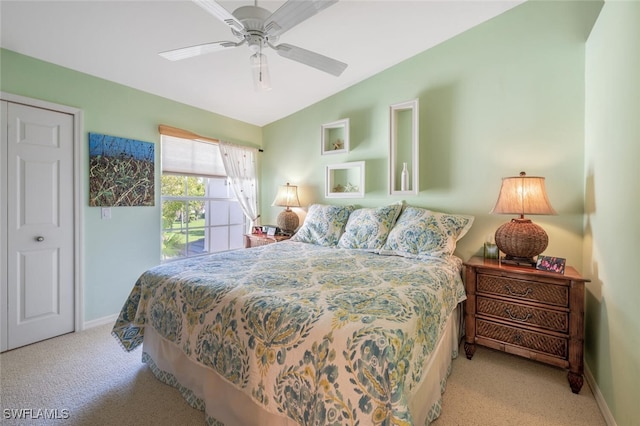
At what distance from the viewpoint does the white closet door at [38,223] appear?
2.27 meters

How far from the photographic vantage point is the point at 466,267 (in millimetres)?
2178

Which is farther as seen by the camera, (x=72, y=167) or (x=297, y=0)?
(x=72, y=167)

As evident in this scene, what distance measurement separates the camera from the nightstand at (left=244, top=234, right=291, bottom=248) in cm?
349

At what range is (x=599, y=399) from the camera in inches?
66.5

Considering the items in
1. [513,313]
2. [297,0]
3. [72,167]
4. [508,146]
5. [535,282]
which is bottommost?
[513,313]

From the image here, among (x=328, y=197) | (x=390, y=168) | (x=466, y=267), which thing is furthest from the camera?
(x=328, y=197)

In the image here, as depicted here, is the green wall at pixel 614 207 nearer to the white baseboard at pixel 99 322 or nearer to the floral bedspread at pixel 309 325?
the floral bedspread at pixel 309 325

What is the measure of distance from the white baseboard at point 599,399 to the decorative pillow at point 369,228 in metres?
1.64

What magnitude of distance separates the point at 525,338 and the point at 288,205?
273 centimetres

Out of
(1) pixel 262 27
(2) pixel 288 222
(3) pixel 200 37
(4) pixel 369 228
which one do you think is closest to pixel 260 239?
(2) pixel 288 222

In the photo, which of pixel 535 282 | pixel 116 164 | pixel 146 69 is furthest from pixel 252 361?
pixel 146 69

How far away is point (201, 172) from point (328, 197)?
5.42 feet

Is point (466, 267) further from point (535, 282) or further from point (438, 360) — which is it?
point (438, 360)

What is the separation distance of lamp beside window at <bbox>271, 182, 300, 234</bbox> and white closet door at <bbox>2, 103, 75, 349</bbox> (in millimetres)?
2098
